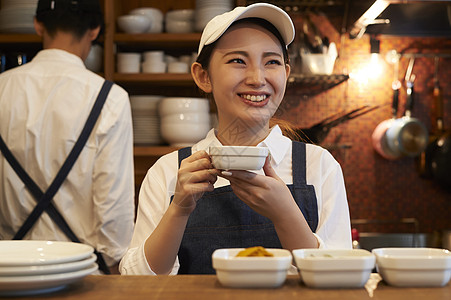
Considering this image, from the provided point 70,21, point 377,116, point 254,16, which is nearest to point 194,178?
point 254,16

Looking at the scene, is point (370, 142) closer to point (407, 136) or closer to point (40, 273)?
point (407, 136)

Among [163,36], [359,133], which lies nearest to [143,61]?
[163,36]

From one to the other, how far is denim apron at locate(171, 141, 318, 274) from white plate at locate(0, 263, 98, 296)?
0.54 meters

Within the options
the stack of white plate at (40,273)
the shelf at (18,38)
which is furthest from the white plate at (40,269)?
the shelf at (18,38)

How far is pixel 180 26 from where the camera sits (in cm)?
265

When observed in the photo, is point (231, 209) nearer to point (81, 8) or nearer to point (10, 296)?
point (10, 296)

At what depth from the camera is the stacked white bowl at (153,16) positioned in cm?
266

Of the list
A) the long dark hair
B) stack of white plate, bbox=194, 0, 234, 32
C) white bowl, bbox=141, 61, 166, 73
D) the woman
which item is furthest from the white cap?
white bowl, bbox=141, 61, 166, 73

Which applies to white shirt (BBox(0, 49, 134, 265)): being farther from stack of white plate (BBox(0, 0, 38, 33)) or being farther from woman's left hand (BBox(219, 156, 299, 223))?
woman's left hand (BBox(219, 156, 299, 223))

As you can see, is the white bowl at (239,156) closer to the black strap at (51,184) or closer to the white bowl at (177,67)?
the black strap at (51,184)

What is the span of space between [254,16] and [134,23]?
1479mm

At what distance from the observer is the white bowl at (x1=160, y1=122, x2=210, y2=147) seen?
8.07 ft

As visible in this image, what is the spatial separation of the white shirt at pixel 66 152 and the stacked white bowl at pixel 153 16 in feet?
2.55

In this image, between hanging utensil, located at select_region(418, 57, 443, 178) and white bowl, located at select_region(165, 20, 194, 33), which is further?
hanging utensil, located at select_region(418, 57, 443, 178)
